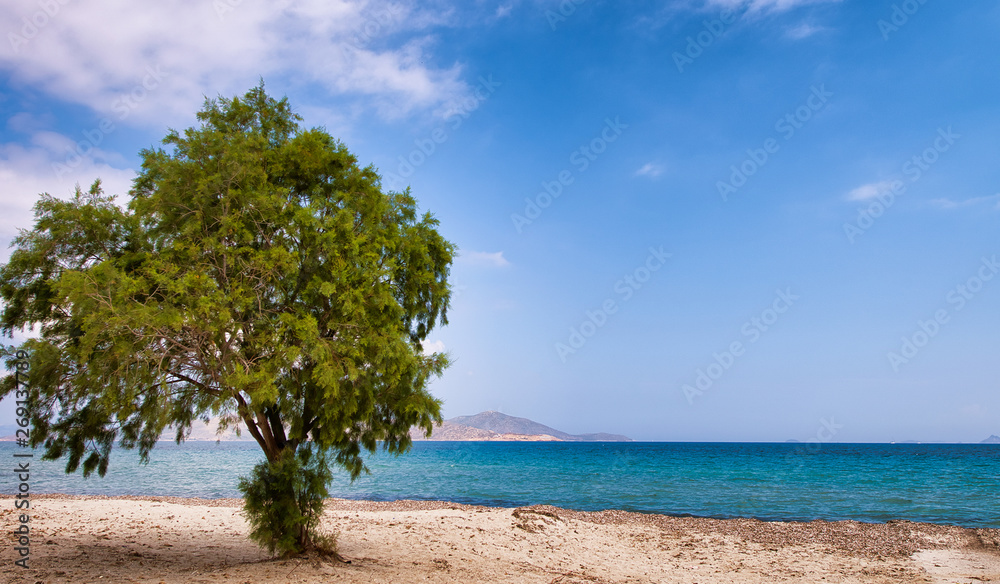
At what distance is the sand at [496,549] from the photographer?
10102 millimetres

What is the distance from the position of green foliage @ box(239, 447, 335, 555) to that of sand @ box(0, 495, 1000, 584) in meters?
0.56

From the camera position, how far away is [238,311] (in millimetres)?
8836

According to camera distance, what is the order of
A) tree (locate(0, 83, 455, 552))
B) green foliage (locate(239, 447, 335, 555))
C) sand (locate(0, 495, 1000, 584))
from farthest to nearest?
1. sand (locate(0, 495, 1000, 584))
2. green foliage (locate(239, 447, 335, 555))
3. tree (locate(0, 83, 455, 552))

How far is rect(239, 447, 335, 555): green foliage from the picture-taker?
9891mm

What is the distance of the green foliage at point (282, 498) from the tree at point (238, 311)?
1.2 inches

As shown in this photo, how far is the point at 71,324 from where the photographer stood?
9406 millimetres

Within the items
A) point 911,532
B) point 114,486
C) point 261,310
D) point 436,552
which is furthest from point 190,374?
point 114,486

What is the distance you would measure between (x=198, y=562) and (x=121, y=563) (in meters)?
1.32

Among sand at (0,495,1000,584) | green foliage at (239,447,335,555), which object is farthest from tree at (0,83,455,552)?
sand at (0,495,1000,584)

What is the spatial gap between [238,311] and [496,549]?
862 cm

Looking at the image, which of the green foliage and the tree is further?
the green foliage

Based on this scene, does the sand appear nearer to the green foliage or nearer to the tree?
the green foliage

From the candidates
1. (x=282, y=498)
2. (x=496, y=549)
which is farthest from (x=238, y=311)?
(x=496, y=549)

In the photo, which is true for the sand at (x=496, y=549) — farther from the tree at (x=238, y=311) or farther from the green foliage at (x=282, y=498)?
the tree at (x=238, y=311)
